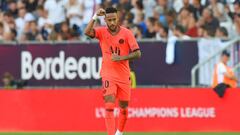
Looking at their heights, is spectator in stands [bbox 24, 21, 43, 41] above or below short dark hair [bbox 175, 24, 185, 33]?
below

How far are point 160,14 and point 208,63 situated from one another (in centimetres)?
262

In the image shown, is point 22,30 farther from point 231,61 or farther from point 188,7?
point 231,61

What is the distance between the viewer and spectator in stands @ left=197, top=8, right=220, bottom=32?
869 inches

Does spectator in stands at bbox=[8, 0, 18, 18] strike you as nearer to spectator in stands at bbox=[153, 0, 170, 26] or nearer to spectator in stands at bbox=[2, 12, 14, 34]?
spectator in stands at bbox=[2, 12, 14, 34]

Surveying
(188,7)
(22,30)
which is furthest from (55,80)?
(188,7)

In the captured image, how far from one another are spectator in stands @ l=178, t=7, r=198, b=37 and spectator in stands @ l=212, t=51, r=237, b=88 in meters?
2.10

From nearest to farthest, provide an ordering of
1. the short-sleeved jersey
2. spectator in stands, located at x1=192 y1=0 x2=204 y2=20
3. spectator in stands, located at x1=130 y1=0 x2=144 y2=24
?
the short-sleeved jersey < spectator in stands, located at x1=192 y1=0 x2=204 y2=20 < spectator in stands, located at x1=130 y1=0 x2=144 y2=24

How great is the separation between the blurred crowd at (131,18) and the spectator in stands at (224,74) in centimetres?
136

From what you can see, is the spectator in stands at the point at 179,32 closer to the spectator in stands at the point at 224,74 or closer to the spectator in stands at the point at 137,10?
the spectator in stands at the point at 137,10

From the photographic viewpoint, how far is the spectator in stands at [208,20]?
72.4 ft

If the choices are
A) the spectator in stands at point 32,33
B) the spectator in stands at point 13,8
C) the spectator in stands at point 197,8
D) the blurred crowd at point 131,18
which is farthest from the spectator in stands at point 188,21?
the spectator in stands at point 13,8

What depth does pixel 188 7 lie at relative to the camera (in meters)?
22.7

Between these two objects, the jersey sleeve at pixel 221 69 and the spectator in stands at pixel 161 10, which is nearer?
the jersey sleeve at pixel 221 69

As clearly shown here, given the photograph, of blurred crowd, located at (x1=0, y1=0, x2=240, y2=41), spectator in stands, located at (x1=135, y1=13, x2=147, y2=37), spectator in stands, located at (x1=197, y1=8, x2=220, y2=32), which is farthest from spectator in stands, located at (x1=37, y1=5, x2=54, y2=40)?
spectator in stands, located at (x1=197, y1=8, x2=220, y2=32)
